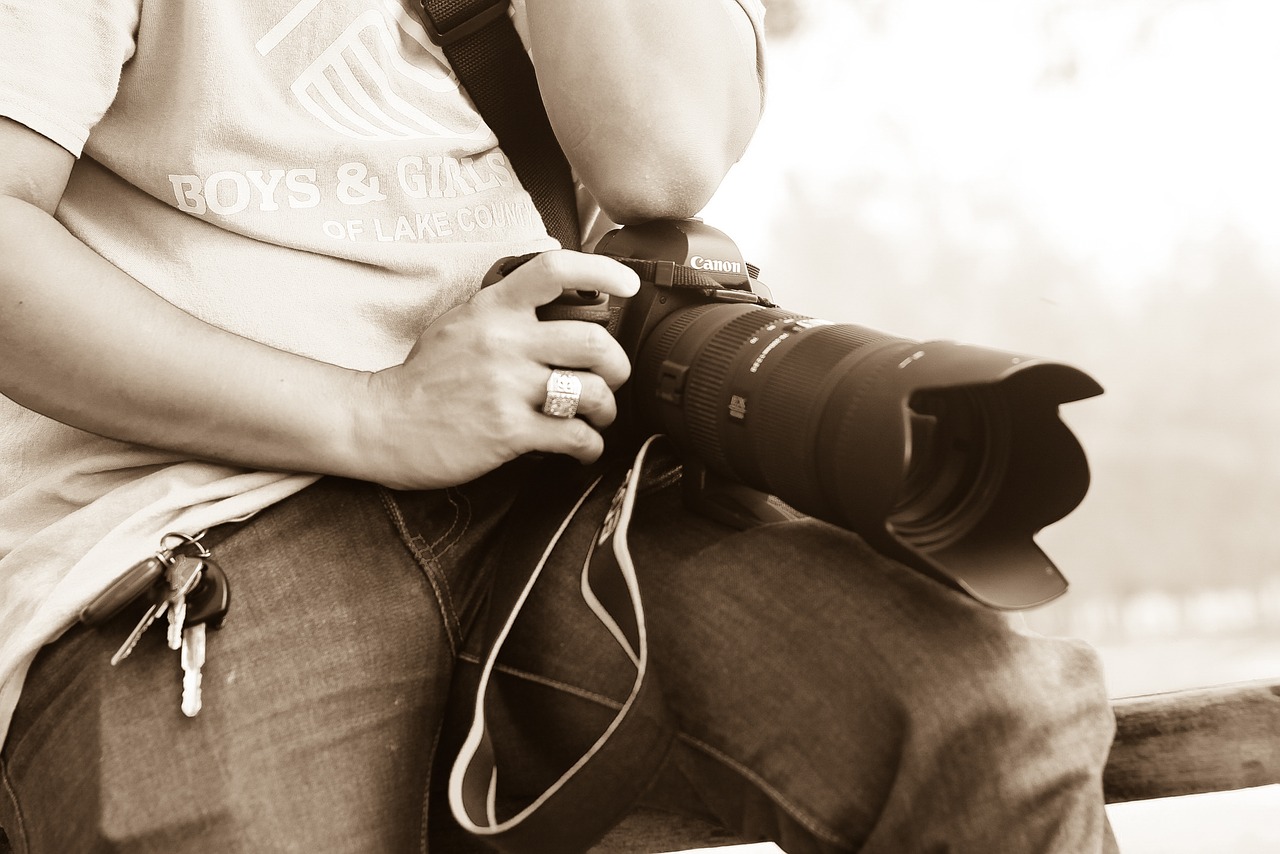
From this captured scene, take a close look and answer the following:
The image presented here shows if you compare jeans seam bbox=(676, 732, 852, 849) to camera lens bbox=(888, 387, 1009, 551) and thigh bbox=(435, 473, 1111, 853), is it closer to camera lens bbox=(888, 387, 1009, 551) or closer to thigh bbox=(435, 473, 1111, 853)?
thigh bbox=(435, 473, 1111, 853)

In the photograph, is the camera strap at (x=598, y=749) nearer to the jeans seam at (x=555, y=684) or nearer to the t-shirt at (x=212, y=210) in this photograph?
the jeans seam at (x=555, y=684)

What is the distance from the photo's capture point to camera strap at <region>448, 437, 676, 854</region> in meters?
0.45

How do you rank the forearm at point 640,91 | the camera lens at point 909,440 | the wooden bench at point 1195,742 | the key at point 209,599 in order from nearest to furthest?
1. the camera lens at point 909,440
2. the key at point 209,599
3. the forearm at point 640,91
4. the wooden bench at point 1195,742

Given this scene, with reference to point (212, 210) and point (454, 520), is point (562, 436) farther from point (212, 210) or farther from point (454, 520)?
point (212, 210)

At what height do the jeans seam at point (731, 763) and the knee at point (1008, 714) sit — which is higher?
the knee at point (1008, 714)

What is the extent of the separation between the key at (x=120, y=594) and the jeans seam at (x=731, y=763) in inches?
7.2

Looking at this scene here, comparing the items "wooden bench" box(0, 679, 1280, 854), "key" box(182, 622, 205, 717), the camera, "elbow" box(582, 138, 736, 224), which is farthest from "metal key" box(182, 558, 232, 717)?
"wooden bench" box(0, 679, 1280, 854)

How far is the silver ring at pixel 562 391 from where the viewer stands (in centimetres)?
53

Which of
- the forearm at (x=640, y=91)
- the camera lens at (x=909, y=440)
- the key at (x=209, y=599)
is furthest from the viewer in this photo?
the forearm at (x=640, y=91)

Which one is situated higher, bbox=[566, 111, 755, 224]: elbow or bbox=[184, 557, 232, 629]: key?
bbox=[566, 111, 755, 224]: elbow

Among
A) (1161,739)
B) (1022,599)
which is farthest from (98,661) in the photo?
(1161,739)

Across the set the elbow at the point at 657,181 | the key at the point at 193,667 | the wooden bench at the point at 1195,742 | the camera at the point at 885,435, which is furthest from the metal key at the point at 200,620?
the wooden bench at the point at 1195,742

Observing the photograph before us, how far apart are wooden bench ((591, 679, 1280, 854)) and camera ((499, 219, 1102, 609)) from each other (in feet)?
1.42

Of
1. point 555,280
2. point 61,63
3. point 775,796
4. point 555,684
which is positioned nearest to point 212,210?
point 61,63
